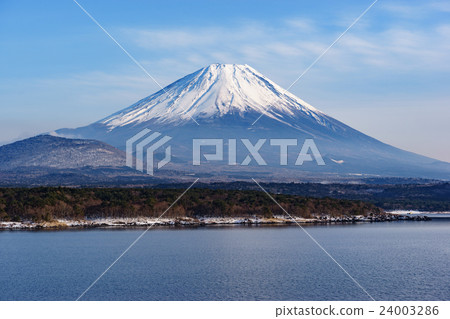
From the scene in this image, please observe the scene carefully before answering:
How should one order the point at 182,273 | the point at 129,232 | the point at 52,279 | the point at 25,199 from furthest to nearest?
the point at 25,199 → the point at 129,232 → the point at 182,273 → the point at 52,279

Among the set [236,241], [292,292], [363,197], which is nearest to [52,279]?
[292,292]

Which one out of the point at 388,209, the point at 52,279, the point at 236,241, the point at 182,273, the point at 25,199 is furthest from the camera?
the point at 388,209

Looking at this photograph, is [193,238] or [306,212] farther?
[306,212]

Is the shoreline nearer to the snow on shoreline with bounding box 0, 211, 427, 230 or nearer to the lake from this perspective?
the snow on shoreline with bounding box 0, 211, 427, 230

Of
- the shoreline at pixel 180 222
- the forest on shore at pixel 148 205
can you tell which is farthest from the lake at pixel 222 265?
the forest on shore at pixel 148 205

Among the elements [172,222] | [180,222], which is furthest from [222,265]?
[180,222]

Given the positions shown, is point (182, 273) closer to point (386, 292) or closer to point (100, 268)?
point (100, 268)

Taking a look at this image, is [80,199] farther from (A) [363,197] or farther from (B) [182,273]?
(A) [363,197]

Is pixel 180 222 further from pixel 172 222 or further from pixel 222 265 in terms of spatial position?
pixel 222 265
